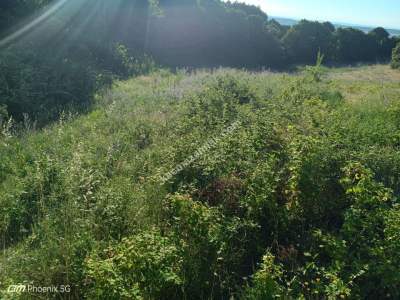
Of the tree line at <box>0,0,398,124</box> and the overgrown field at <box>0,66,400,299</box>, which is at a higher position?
the tree line at <box>0,0,398,124</box>

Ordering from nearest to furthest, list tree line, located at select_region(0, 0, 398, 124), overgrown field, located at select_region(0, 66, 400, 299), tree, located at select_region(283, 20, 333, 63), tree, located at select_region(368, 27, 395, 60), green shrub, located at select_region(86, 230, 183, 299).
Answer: green shrub, located at select_region(86, 230, 183, 299)
overgrown field, located at select_region(0, 66, 400, 299)
tree line, located at select_region(0, 0, 398, 124)
tree, located at select_region(283, 20, 333, 63)
tree, located at select_region(368, 27, 395, 60)

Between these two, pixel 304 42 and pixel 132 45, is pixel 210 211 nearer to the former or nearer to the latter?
pixel 132 45

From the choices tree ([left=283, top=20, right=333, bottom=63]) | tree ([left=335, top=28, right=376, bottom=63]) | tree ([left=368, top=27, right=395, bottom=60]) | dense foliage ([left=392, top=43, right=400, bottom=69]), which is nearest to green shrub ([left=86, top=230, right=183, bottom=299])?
dense foliage ([left=392, top=43, right=400, bottom=69])

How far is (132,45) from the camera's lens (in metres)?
20.3

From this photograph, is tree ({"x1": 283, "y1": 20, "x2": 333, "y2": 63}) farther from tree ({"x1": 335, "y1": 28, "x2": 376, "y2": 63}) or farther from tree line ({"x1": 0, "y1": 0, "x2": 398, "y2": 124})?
tree ({"x1": 335, "y1": 28, "x2": 376, "y2": 63})

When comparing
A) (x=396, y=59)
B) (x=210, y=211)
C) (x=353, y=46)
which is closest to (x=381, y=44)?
(x=353, y=46)

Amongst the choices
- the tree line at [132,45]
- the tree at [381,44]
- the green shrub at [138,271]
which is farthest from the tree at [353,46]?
the green shrub at [138,271]

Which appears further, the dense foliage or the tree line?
the dense foliage

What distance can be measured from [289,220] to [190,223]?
3.88 ft

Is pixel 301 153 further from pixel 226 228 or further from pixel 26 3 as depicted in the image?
pixel 26 3

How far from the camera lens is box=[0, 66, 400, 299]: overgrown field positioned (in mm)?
2980

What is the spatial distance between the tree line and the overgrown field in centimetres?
344

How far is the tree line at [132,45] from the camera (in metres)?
9.29

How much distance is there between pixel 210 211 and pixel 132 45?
61.0ft
